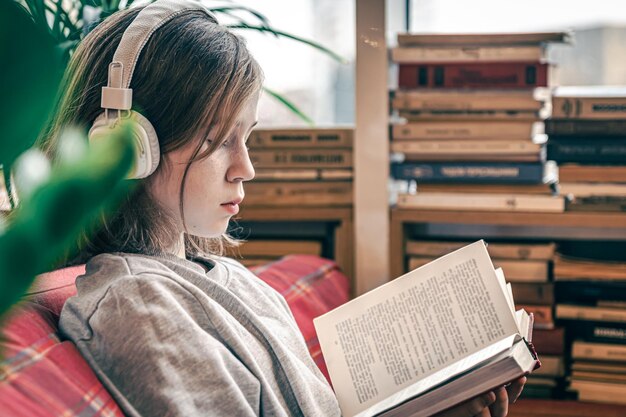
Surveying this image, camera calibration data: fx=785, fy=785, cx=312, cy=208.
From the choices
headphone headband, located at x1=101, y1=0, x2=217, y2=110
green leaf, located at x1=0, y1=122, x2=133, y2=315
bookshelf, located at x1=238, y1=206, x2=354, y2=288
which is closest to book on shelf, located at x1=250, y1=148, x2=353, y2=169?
bookshelf, located at x1=238, y1=206, x2=354, y2=288

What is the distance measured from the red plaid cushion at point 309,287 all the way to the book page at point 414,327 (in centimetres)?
31

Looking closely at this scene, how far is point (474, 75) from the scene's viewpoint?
182cm

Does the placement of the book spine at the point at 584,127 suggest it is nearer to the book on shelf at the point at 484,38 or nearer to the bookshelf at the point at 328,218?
the book on shelf at the point at 484,38

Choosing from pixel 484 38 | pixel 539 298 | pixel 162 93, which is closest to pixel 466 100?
pixel 484 38

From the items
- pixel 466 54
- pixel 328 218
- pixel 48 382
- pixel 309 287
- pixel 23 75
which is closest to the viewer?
pixel 23 75

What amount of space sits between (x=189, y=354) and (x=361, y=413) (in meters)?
0.26

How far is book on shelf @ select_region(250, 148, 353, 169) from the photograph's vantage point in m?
1.93

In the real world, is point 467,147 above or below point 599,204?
above

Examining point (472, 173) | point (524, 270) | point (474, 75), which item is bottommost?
point (524, 270)

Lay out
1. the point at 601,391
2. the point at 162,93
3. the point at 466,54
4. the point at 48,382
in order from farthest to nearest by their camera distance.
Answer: the point at 466,54, the point at 601,391, the point at 162,93, the point at 48,382

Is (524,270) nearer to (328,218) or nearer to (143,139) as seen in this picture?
(328,218)

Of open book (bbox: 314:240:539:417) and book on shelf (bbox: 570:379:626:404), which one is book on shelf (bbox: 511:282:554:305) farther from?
open book (bbox: 314:240:539:417)

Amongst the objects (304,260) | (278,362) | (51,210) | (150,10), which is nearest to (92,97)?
(150,10)

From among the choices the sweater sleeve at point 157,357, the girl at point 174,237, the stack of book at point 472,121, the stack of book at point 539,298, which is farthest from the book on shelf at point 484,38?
the sweater sleeve at point 157,357
